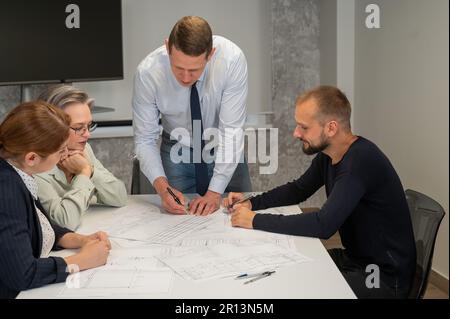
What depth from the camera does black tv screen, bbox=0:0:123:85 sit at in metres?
3.59

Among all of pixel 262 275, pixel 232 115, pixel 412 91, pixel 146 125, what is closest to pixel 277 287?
pixel 262 275

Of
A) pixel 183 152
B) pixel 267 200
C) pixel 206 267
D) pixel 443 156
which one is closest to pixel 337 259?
pixel 267 200

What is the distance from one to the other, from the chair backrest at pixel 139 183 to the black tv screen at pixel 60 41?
4.48 ft

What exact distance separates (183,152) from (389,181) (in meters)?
1.01

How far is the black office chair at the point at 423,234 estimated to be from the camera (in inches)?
69.3

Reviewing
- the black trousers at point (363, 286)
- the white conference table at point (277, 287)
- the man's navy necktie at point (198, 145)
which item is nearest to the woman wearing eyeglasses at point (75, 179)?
the man's navy necktie at point (198, 145)

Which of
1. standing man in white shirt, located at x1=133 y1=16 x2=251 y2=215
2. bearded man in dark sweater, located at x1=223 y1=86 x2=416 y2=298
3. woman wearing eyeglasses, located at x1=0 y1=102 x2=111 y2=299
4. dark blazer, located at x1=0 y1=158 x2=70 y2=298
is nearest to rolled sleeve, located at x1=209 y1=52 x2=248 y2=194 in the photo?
standing man in white shirt, located at x1=133 y1=16 x2=251 y2=215

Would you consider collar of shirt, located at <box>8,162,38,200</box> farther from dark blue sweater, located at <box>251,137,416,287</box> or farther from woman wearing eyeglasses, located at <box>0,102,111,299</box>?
dark blue sweater, located at <box>251,137,416,287</box>

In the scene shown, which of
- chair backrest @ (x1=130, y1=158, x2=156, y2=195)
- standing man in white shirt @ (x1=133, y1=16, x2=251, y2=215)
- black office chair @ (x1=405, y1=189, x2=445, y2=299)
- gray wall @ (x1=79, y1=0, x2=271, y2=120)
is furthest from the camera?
gray wall @ (x1=79, y1=0, x2=271, y2=120)

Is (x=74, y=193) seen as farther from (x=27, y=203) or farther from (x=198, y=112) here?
(x=198, y=112)

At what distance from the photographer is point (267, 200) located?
213 cm

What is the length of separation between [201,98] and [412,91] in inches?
52.3

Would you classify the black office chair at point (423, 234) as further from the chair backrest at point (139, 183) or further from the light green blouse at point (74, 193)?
the chair backrest at point (139, 183)

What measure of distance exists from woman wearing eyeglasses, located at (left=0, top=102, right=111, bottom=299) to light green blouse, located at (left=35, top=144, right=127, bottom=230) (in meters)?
0.25
